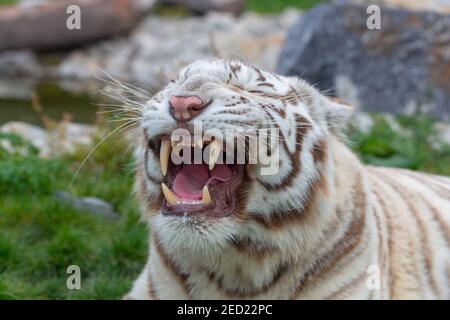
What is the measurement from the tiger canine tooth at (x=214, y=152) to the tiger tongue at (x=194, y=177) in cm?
12

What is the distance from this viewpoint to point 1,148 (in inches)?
189

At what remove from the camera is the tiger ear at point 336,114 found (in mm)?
3000

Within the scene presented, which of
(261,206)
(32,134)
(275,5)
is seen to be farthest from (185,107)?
(275,5)

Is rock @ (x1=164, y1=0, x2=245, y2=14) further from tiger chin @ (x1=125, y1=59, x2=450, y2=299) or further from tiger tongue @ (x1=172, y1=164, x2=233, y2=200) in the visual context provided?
tiger tongue @ (x1=172, y1=164, x2=233, y2=200)

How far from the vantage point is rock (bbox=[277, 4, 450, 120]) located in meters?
6.35

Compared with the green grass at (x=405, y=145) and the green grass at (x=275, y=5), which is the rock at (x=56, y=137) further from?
the green grass at (x=275, y=5)

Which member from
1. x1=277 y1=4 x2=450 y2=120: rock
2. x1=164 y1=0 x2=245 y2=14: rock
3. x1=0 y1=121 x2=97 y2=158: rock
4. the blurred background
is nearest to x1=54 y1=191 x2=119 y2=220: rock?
the blurred background

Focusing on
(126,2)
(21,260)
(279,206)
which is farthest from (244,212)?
(126,2)

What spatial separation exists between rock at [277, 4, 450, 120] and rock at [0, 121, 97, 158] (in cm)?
178

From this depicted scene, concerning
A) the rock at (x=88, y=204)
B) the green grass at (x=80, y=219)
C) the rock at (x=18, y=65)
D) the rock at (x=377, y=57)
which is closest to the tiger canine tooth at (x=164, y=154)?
the green grass at (x=80, y=219)

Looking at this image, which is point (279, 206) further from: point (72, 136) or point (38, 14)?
point (38, 14)

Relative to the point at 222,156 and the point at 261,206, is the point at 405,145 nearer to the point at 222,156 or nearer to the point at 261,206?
the point at 261,206

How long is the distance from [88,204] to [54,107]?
5.01 meters

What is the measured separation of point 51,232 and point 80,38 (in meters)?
8.58
